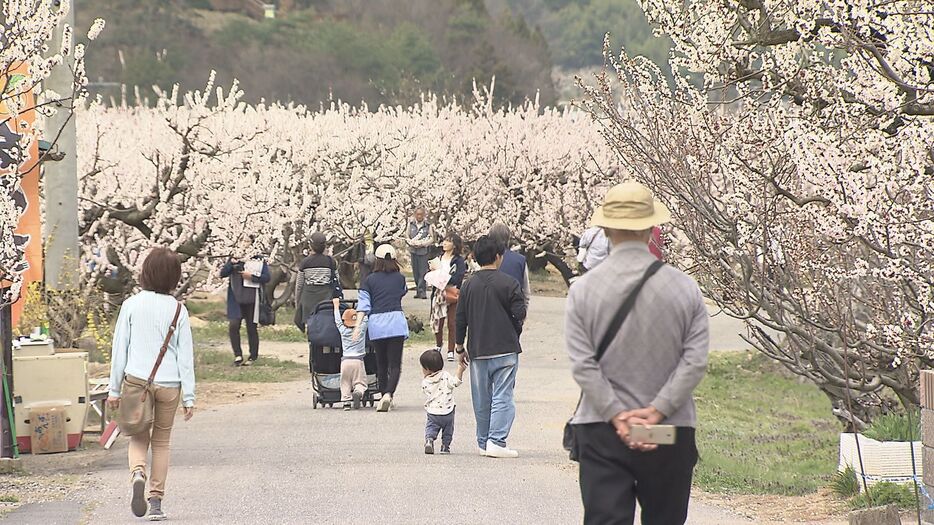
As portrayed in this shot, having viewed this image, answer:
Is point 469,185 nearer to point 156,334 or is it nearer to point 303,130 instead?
point 303,130

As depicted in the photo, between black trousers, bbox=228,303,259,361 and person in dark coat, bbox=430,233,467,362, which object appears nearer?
person in dark coat, bbox=430,233,467,362

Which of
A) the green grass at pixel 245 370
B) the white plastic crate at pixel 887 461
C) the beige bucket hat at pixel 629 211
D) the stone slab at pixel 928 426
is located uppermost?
the beige bucket hat at pixel 629 211

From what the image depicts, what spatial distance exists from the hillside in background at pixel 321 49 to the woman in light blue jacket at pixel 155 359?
5980cm

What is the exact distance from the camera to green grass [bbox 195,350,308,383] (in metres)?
18.1

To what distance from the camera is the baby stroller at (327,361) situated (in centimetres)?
1501

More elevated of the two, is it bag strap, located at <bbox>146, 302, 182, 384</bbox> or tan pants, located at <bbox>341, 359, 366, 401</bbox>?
bag strap, located at <bbox>146, 302, 182, 384</bbox>

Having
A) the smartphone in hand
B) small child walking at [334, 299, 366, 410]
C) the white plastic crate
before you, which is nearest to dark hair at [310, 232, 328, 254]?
small child walking at [334, 299, 366, 410]

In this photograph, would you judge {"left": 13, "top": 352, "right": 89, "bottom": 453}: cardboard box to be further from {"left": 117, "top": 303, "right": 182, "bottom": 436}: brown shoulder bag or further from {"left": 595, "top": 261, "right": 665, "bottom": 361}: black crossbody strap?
{"left": 595, "top": 261, "right": 665, "bottom": 361}: black crossbody strap

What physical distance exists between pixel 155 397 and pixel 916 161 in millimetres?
4539

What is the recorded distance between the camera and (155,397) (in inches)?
348

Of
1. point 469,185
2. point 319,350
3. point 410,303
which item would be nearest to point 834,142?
point 319,350

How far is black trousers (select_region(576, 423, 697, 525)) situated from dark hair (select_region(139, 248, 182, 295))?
151 inches

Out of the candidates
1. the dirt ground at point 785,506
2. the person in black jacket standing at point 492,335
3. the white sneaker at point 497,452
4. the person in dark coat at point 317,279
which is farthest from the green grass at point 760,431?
the person in dark coat at point 317,279

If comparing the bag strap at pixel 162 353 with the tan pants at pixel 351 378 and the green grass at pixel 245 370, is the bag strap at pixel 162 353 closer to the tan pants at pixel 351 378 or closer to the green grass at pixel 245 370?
the tan pants at pixel 351 378
